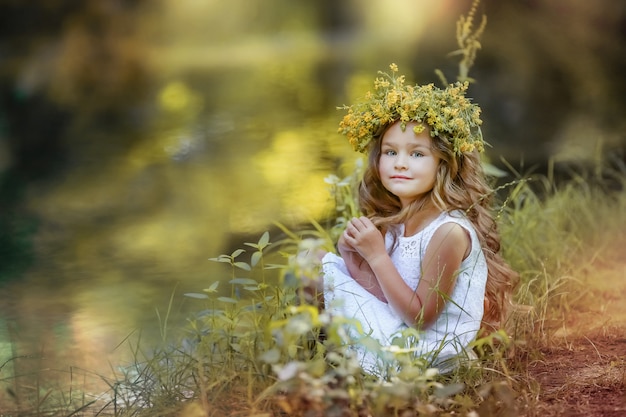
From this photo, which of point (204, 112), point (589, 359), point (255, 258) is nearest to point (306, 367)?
point (255, 258)

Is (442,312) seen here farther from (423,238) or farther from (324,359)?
(324,359)

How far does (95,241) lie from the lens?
4457 millimetres

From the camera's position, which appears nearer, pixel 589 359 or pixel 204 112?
pixel 589 359

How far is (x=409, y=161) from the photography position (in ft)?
8.54

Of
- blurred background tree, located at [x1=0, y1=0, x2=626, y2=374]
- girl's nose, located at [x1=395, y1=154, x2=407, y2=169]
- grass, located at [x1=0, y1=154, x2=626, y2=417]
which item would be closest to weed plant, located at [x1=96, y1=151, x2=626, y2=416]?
grass, located at [x1=0, y1=154, x2=626, y2=417]

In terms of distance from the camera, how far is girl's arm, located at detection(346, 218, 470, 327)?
2.51m

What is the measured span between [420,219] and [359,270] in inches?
8.9

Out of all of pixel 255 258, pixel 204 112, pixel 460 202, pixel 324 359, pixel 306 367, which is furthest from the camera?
pixel 204 112

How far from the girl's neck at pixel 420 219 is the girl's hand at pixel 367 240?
0.37ft

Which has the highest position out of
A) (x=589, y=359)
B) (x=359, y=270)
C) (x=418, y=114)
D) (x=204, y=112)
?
(x=418, y=114)

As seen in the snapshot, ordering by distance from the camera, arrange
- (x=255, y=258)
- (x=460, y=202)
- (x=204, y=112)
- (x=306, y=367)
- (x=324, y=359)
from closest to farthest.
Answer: (x=306, y=367) → (x=324, y=359) → (x=255, y=258) → (x=460, y=202) → (x=204, y=112)

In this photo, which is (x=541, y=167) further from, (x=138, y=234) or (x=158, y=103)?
(x=158, y=103)

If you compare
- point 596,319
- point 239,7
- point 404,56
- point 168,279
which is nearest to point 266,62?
point 404,56

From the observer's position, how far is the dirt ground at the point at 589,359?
235 centimetres
